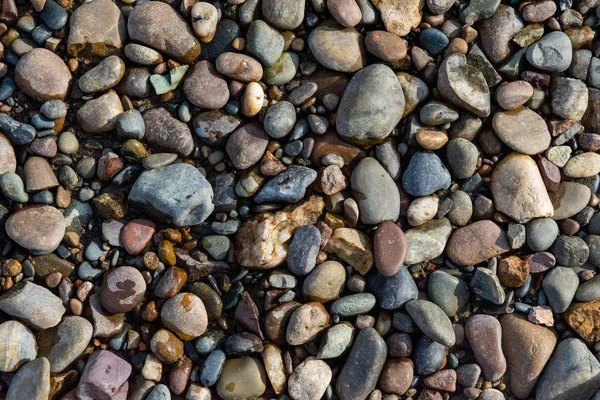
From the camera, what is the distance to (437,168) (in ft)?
8.68

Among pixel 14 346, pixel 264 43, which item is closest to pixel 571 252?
pixel 264 43

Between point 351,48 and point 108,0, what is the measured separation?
118 centimetres

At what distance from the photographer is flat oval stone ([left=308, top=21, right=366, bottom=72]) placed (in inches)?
105

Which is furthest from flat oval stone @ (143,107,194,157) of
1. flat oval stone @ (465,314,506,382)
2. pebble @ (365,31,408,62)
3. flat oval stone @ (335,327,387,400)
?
flat oval stone @ (465,314,506,382)

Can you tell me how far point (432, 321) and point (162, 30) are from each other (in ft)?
5.98

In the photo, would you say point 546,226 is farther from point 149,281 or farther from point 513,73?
point 149,281

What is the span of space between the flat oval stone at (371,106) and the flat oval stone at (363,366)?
91 centimetres

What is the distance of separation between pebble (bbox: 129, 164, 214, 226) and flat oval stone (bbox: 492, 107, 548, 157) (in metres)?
1.42

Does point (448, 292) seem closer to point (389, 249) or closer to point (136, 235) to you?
point (389, 249)

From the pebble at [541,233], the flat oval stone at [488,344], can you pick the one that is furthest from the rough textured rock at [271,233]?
the pebble at [541,233]

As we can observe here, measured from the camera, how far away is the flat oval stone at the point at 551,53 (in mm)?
2684

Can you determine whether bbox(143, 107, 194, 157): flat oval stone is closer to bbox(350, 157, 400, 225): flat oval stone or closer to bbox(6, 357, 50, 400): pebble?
bbox(350, 157, 400, 225): flat oval stone

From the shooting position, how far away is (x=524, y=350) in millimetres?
2600

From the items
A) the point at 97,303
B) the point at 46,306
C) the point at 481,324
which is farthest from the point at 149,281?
the point at 481,324
